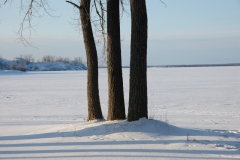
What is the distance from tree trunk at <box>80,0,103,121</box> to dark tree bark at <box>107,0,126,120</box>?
3.27 ft

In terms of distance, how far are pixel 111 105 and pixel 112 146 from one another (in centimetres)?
220

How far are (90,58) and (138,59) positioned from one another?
220 cm

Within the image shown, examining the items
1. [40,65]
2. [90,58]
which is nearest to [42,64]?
[40,65]

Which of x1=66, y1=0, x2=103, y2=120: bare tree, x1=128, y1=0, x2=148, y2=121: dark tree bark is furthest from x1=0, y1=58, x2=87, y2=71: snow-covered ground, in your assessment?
x1=128, y1=0, x2=148, y2=121: dark tree bark

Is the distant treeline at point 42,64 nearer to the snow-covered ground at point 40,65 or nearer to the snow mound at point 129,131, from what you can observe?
the snow-covered ground at point 40,65

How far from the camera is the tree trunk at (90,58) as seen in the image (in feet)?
27.3

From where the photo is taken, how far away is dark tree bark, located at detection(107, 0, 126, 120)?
742cm

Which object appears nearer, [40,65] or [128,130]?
[128,130]

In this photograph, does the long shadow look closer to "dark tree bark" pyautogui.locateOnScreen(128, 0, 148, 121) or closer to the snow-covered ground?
"dark tree bark" pyautogui.locateOnScreen(128, 0, 148, 121)

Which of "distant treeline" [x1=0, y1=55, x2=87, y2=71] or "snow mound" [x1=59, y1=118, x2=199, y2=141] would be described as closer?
"snow mound" [x1=59, y1=118, x2=199, y2=141]

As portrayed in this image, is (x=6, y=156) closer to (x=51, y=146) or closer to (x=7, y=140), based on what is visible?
(x=51, y=146)

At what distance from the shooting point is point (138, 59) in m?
6.52

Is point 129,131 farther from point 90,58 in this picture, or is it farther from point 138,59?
point 90,58

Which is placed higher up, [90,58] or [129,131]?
[90,58]
